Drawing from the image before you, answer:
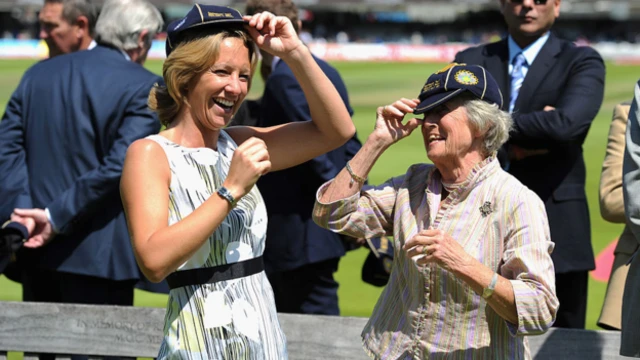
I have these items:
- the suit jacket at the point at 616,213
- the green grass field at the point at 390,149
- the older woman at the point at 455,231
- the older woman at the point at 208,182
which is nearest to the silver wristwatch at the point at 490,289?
the older woman at the point at 455,231

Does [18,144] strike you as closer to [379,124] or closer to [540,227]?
[379,124]

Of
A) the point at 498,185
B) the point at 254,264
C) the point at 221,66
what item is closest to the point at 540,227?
the point at 498,185

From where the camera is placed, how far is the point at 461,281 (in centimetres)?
283

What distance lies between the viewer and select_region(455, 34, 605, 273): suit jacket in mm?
4484

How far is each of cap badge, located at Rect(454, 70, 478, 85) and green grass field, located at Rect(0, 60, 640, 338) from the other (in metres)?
4.00

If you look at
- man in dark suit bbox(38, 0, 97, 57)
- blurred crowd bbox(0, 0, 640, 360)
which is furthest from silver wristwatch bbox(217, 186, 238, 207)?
man in dark suit bbox(38, 0, 97, 57)

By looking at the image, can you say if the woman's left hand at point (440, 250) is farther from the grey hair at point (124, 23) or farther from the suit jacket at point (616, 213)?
the grey hair at point (124, 23)

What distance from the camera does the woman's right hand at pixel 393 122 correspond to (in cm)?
298

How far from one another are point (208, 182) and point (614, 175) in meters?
2.09

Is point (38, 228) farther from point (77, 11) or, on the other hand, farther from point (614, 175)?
point (614, 175)

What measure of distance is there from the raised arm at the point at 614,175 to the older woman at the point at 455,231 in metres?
1.25

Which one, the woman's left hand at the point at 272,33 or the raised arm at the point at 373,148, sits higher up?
the woman's left hand at the point at 272,33

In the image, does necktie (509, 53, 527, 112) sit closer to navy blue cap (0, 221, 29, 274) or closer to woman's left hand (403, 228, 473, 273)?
woman's left hand (403, 228, 473, 273)

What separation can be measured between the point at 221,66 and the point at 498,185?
952mm
